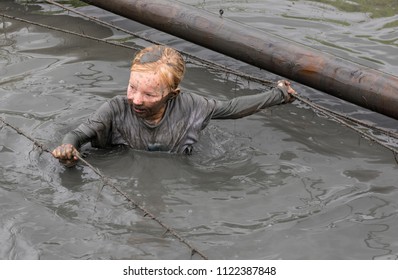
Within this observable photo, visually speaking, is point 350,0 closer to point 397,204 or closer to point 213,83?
point 213,83

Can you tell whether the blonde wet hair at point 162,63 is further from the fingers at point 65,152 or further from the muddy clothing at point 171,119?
the fingers at point 65,152

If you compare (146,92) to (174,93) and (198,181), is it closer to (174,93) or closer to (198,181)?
(174,93)

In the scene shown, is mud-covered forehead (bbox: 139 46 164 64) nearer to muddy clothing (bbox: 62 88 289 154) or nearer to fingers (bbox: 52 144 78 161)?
muddy clothing (bbox: 62 88 289 154)

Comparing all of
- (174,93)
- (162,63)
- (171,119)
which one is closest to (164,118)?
(171,119)

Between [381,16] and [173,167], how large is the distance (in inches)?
173

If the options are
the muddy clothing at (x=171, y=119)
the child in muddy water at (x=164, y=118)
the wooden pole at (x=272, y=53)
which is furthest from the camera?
the wooden pole at (x=272, y=53)

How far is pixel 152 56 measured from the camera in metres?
5.88

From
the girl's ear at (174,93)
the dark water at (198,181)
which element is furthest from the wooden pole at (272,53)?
the girl's ear at (174,93)

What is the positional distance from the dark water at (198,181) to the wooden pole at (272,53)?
0.33 meters

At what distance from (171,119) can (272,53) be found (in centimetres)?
172

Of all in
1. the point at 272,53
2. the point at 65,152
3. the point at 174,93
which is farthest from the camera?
the point at 272,53

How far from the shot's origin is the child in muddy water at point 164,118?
605 cm

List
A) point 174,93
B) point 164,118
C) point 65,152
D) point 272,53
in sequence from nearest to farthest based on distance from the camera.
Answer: point 65,152
point 174,93
point 164,118
point 272,53
